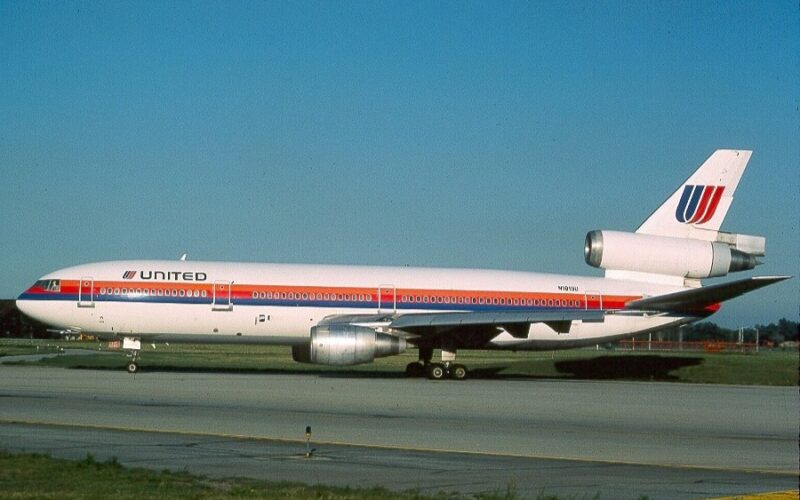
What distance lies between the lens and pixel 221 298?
3625 cm

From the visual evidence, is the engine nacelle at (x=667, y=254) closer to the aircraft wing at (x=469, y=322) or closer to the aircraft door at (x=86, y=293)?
the aircraft wing at (x=469, y=322)

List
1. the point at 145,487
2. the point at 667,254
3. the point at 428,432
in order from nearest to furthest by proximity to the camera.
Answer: the point at 145,487 → the point at 428,432 → the point at 667,254

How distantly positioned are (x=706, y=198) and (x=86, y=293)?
23.3m

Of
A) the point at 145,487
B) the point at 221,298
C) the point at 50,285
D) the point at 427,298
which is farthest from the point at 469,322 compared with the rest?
the point at 145,487

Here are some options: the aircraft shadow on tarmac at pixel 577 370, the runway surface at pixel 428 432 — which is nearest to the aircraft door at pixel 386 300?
the aircraft shadow on tarmac at pixel 577 370

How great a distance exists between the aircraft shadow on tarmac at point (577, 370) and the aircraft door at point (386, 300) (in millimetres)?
2575

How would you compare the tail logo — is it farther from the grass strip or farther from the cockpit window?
the grass strip

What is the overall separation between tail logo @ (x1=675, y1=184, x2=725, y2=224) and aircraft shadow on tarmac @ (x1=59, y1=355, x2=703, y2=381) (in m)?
6.42

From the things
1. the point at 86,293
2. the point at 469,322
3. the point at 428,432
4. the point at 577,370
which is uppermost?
the point at 86,293

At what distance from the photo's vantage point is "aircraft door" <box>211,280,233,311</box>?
3619 centimetres

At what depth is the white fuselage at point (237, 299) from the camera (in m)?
36.2

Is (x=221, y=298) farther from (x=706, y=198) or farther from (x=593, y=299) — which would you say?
(x=706, y=198)

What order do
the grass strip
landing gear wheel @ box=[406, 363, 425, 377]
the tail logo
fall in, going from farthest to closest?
the tail logo → landing gear wheel @ box=[406, 363, 425, 377] → the grass strip

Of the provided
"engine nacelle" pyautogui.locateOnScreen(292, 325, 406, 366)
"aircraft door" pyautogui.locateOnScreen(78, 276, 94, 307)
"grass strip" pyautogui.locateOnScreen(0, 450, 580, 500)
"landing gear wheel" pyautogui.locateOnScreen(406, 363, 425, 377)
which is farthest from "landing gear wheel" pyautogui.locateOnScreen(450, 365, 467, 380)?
"grass strip" pyautogui.locateOnScreen(0, 450, 580, 500)
